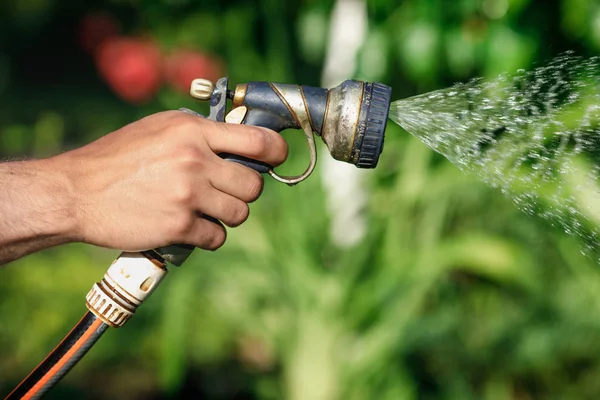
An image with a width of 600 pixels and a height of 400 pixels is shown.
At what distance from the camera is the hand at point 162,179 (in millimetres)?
1104

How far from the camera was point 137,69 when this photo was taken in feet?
11.6

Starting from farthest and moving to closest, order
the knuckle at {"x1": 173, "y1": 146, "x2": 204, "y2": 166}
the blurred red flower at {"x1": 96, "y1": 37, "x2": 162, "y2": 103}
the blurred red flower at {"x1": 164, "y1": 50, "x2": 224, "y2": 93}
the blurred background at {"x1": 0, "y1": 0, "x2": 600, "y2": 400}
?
the blurred red flower at {"x1": 96, "y1": 37, "x2": 162, "y2": 103} → the blurred red flower at {"x1": 164, "y1": 50, "x2": 224, "y2": 93} → the blurred background at {"x1": 0, "y1": 0, "x2": 600, "y2": 400} → the knuckle at {"x1": 173, "y1": 146, "x2": 204, "y2": 166}

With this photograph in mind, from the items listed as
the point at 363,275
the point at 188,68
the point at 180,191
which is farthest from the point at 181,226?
the point at 188,68

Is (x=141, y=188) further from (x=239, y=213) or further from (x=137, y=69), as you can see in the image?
(x=137, y=69)

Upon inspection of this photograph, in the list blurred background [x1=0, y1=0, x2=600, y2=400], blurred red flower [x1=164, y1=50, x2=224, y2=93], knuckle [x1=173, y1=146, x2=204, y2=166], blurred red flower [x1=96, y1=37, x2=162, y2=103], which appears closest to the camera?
knuckle [x1=173, y1=146, x2=204, y2=166]

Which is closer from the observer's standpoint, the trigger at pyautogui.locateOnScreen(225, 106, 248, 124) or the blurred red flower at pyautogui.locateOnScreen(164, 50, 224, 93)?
the trigger at pyautogui.locateOnScreen(225, 106, 248, 124)

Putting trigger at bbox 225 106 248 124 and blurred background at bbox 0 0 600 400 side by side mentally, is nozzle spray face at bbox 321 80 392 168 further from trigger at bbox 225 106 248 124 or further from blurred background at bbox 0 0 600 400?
blurred background at bbox 0 0 600 400

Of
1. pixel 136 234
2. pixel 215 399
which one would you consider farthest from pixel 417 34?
pixel 215 399

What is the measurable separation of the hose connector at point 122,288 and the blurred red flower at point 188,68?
2.24 m

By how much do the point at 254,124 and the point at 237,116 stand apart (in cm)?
3

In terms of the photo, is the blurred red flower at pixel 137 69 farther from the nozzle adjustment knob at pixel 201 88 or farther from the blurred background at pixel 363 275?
the nozzle adjustment knob at pixel 201 88

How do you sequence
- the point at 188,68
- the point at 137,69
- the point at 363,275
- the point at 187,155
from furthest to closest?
A: the point at 137,69 < the point at 188,68 < the point at 363,275 < the point at 187,155

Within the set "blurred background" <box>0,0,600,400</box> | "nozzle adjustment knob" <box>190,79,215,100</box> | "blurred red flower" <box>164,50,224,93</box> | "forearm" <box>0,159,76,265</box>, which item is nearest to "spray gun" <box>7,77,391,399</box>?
"nozzle adjustment knob" <box>190,79,215,100</box>

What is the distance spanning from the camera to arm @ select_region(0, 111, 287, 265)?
3.63 ft
